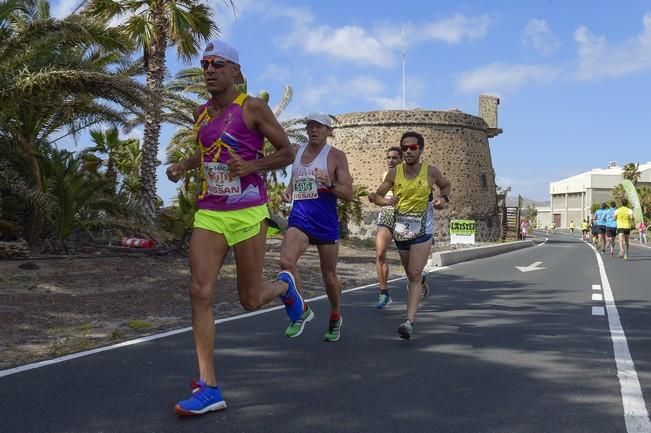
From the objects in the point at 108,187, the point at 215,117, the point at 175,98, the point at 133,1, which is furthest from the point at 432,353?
the point at 175,98

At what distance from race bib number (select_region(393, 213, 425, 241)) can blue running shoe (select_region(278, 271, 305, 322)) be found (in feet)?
5.97

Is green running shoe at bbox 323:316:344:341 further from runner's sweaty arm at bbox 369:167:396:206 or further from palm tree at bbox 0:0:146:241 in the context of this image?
palm tree at bbox 0:0:146:241

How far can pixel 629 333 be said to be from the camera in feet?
20.6

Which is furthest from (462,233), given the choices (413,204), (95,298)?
(413,204)

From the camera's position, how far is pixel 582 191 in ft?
405

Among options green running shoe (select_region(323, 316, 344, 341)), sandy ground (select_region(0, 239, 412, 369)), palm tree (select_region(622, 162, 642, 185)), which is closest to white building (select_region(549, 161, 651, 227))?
palm tree (select_region(622, 162, 642, 185))

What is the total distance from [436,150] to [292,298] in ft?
128

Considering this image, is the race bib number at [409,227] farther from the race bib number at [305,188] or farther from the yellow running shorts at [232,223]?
the yellow running shorts at [232,223]

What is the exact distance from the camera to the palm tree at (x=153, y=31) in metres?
16.9

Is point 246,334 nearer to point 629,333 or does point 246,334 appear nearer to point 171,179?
point 171,179

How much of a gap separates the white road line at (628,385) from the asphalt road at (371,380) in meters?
0.01

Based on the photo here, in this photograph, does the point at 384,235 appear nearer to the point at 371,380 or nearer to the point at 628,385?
the point at 371,380

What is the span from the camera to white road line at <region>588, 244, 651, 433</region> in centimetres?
346

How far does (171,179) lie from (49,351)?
7.29 feet
